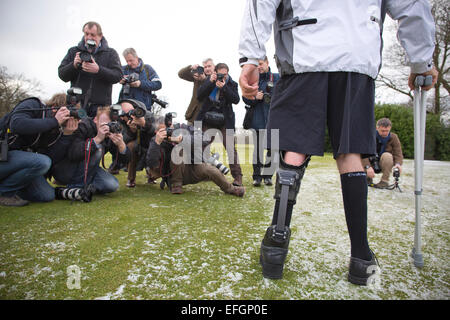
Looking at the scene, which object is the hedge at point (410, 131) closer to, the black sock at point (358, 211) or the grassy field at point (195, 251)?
the grassy field at point (195, 251)

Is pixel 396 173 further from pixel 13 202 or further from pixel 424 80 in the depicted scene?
pixel 13 202

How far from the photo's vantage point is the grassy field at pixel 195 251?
1274mm

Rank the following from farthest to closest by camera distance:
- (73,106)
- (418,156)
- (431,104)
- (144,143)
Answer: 1. (431,104)
2. (144,143)
3. (73,106)
4. (418,156)

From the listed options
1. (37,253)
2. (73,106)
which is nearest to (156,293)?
(37,253)

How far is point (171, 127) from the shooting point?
10.7ft

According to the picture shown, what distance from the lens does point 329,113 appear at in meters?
1.45

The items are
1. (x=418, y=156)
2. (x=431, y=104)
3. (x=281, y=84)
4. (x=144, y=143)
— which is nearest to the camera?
(x=281, y=84)

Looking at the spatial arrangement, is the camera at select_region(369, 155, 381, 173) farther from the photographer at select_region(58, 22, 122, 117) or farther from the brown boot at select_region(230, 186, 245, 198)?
the photographer at select_region(58, 22, 122, 117)

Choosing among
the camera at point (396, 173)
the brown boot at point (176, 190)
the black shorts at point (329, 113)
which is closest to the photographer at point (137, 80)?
the brown boot at point (176, 190)

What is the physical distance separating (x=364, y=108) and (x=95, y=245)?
1.73 m

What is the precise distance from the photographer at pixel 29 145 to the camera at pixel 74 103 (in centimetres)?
6

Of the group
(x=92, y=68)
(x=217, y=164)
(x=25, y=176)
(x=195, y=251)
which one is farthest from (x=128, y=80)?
(x=195, y=251)

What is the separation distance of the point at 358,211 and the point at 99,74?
3.29 m
